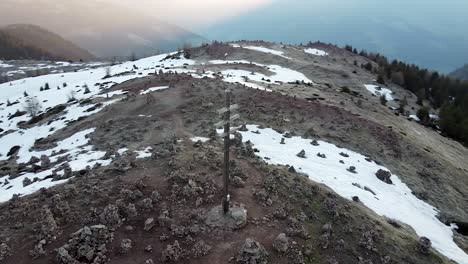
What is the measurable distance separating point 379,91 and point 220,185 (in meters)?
61.4

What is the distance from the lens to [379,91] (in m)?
76.3

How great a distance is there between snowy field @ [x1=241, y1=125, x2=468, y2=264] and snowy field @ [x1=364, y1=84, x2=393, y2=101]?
44.7 meters

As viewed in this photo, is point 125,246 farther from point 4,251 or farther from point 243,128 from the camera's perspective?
point 243,128

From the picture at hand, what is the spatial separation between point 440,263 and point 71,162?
72.1ft

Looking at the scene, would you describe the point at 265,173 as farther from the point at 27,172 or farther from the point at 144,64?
the point at 144,64

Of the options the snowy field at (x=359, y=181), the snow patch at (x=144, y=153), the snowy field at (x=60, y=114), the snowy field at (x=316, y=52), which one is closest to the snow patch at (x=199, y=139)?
the snowy field at (x=359, y=181)

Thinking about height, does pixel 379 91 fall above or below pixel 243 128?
→ below

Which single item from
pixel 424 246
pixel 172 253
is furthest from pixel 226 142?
pixel 424 246

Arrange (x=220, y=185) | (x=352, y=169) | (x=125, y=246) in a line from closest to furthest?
(x=125, y=246)
(x=220, y=185)
(x=352, y=169)

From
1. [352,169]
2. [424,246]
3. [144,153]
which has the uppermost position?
[144,153]

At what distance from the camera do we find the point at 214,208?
1989 centimetres

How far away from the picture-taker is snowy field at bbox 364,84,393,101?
73.7 meters

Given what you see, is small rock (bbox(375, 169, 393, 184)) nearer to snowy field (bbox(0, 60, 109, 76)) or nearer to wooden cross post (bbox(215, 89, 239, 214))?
wooden cross post (bbox(215, 89, 239, 214))

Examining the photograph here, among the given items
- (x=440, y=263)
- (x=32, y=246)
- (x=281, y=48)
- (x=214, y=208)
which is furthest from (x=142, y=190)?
(x=281, y=48)
